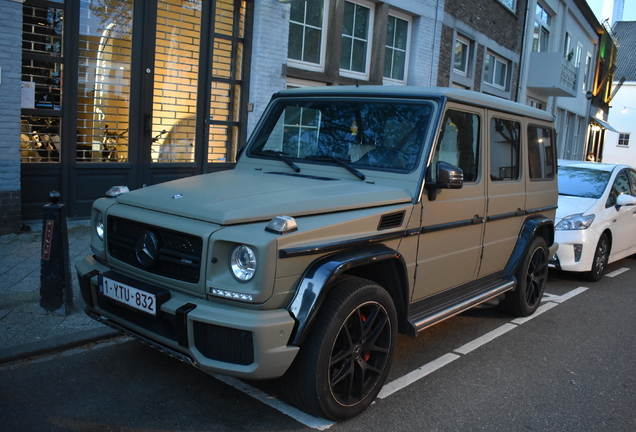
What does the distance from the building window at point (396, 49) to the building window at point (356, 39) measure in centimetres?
71

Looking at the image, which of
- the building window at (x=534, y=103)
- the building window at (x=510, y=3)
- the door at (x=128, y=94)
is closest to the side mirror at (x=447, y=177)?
the door at (x=128, y=94)

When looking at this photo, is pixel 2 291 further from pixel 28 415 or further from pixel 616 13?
pixel 616 13

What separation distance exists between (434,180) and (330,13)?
27.9ft

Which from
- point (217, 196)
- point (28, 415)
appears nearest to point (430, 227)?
point (217, 196)

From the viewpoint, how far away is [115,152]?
29.5 ft

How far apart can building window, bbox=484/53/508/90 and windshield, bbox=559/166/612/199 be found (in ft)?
35.2

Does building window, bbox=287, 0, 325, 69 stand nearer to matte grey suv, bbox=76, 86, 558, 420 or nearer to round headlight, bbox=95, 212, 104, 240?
matte grey suv, bbox=76, 86, 558, 420

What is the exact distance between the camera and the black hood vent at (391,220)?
367cm

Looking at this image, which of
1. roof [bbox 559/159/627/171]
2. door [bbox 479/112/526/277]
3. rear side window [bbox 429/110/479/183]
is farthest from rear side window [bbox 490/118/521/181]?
roof [bbox 559/159/627/171]

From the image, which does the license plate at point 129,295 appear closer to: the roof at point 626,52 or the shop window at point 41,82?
the shop window at point 41,82

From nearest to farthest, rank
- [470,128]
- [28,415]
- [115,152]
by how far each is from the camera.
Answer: [28,415] → [470,128] → [115,152]

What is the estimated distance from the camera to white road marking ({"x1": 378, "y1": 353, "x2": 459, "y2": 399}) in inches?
156

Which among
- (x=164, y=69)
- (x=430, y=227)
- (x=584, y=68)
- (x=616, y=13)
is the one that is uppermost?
(x=616, y=13)

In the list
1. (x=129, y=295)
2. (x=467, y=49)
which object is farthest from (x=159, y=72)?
(x=467, y=49)
